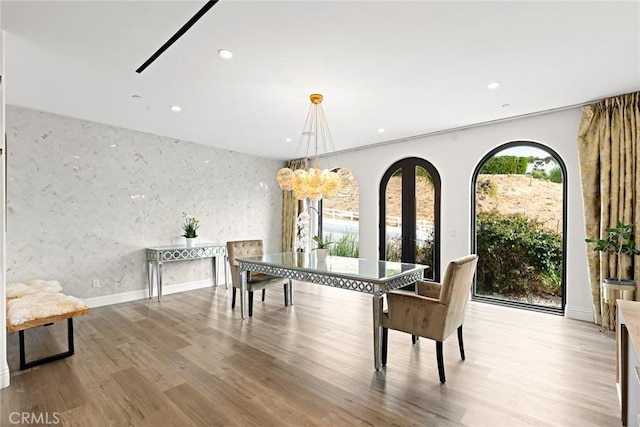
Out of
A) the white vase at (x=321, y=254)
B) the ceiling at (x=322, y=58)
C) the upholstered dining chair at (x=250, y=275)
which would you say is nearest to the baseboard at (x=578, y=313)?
the ceiling at (x=322, y=58)

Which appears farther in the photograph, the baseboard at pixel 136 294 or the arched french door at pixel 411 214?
the arched french door at pixel 411 214

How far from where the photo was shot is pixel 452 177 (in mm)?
4996

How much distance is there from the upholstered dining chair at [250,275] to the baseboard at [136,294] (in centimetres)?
154

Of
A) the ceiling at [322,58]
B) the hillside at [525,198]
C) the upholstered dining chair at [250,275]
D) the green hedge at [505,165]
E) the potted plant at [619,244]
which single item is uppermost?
the ceiling at [322,58]

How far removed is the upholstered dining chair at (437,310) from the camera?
244 cm

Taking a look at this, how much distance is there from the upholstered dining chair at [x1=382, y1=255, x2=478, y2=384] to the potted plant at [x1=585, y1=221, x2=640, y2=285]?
6.10 ft

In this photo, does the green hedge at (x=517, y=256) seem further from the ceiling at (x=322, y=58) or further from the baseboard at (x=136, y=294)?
the baseboard at (x=136, y=294)

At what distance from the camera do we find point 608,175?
3.61 m

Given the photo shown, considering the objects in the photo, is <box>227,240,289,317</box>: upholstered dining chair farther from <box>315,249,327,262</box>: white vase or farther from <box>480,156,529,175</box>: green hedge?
<box>480,156,529,175</box>: green hedge

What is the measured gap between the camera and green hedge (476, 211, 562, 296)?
441 centimetres

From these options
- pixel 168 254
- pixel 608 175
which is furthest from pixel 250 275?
pixel 608 175

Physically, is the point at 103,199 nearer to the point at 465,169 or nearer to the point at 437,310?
the point at 437,310

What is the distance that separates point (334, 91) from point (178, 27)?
1649mm

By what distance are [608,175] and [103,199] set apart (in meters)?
6.61
